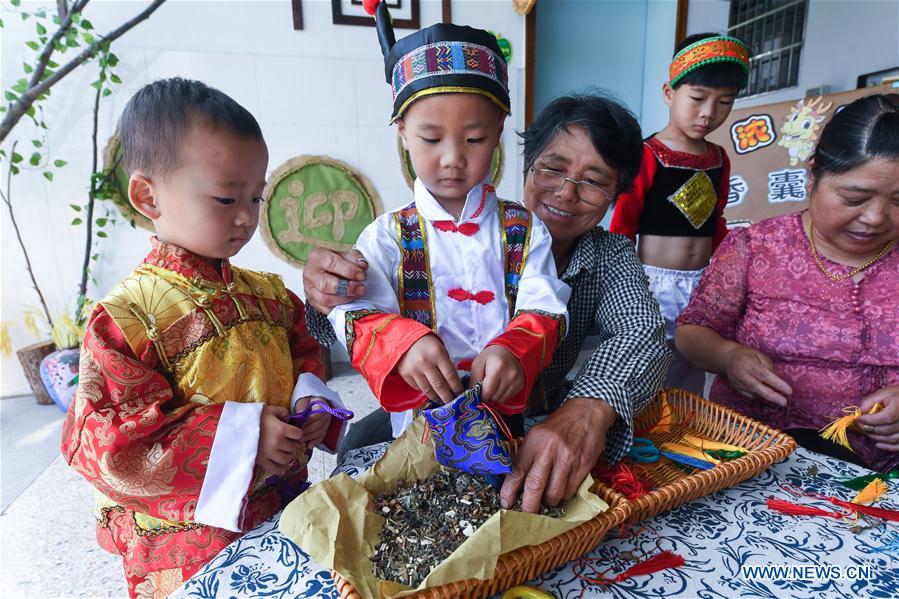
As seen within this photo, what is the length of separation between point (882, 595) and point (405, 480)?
2.37ft

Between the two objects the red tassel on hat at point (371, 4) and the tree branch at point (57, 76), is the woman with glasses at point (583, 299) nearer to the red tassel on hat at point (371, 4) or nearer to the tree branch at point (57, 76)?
the red tassel on hat at point (371, 4)

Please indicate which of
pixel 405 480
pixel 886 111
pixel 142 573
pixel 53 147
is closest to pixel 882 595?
pixel 405 480

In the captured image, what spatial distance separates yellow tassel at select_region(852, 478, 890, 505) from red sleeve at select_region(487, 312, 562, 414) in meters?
0.61

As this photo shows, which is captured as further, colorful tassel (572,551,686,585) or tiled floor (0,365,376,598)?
tiled floor (0,365,376,598)

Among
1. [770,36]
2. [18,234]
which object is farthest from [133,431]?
[770,36]

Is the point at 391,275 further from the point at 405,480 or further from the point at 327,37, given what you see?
the point at 327,37

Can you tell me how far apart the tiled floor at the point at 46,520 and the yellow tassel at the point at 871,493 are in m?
1.88

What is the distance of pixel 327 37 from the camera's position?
3100mm

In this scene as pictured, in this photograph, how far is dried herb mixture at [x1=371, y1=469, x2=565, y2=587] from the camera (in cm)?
69

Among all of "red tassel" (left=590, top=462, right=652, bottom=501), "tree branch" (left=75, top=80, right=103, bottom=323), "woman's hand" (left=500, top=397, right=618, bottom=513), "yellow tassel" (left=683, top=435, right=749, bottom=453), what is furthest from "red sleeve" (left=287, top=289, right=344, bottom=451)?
"tree branch" (left=75, top=80, right=103, bottom=323)

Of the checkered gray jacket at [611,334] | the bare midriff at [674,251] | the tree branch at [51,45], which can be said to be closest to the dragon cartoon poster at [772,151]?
the bare midriff at [674,251]

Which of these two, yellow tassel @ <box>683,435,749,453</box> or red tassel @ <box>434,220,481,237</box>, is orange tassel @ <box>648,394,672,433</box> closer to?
yellow tassel @ <box>683,435,749,453</box>

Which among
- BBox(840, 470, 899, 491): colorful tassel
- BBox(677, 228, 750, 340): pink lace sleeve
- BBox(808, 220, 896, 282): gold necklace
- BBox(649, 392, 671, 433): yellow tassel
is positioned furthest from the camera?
BBox(677, 228, 750, 340): pink lace sleeve

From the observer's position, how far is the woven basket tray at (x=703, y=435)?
819 millimetres
